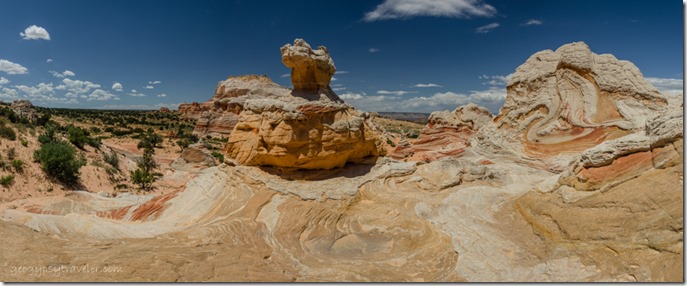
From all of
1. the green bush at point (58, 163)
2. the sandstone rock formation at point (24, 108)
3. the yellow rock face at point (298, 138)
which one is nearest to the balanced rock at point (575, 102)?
the yellow rock face at point (298, 138)

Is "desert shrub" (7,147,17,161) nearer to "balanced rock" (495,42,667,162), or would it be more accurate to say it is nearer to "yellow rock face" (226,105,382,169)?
"yellow rock face" (226,105,382,169)

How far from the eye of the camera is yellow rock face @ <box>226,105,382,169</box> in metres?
10.5

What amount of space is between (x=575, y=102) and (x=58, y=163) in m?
25.5

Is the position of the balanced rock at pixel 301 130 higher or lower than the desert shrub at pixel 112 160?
higher

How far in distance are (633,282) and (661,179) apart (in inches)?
88.7

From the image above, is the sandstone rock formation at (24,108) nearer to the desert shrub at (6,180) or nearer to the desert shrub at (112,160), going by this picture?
the desert shrub at (112,160)

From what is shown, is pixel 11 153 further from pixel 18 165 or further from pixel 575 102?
pixel 575 102

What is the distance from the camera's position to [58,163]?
1944cm

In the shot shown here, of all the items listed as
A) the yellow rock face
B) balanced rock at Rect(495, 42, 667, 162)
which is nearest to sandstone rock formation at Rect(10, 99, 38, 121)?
the yellow rock face

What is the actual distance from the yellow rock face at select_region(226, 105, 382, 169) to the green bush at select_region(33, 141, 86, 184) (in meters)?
14.5

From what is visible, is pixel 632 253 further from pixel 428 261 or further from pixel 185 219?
pixel 185 219

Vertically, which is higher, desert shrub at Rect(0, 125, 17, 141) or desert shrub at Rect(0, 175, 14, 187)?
desert shrub at Rect(0, 125, 17, 141)

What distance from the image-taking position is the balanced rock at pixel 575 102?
1173 centimetres

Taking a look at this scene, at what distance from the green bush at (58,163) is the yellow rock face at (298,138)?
47.6ft
